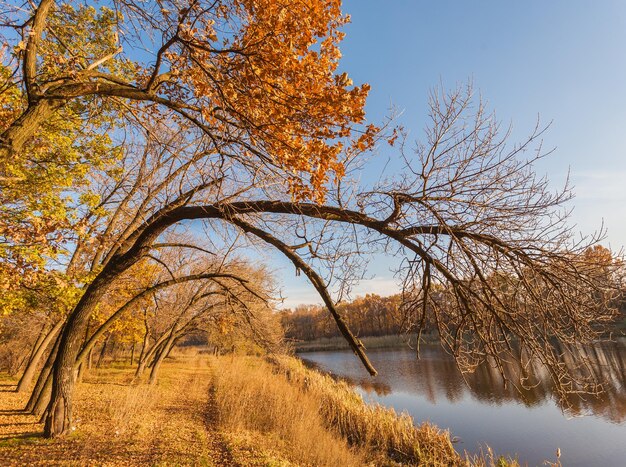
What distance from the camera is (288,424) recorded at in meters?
9.77

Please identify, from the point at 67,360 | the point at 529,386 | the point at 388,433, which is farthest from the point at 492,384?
the point at 67,360

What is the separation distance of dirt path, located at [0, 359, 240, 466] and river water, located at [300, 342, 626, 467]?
6.18 m

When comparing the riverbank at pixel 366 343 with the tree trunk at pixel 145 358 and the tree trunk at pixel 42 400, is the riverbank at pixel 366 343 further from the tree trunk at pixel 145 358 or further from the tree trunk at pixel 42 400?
the tree trunk at pixel 42 400

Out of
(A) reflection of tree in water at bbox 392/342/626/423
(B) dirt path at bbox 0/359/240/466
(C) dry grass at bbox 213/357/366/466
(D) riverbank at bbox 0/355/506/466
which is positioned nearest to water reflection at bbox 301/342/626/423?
(A) reflection of tree in water at bbox 392/342/626/423

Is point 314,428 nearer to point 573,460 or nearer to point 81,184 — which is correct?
point 573,460

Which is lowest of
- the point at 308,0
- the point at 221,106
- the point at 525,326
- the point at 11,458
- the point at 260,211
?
the point at 11,458

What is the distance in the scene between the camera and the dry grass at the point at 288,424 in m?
7.96

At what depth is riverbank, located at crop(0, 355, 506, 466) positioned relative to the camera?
6.54m

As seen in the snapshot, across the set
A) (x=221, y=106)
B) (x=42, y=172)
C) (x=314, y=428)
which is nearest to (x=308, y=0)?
(x=221, y=106)

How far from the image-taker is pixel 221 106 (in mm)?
3633

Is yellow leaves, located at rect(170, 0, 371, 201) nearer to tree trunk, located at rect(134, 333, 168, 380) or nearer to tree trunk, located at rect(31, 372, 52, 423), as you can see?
tree trunk, located at rect(31, 372, 52, 423)

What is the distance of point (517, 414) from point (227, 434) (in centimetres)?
1267

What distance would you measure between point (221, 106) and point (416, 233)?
2971 mm

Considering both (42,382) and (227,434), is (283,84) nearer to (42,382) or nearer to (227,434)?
(227,434)
